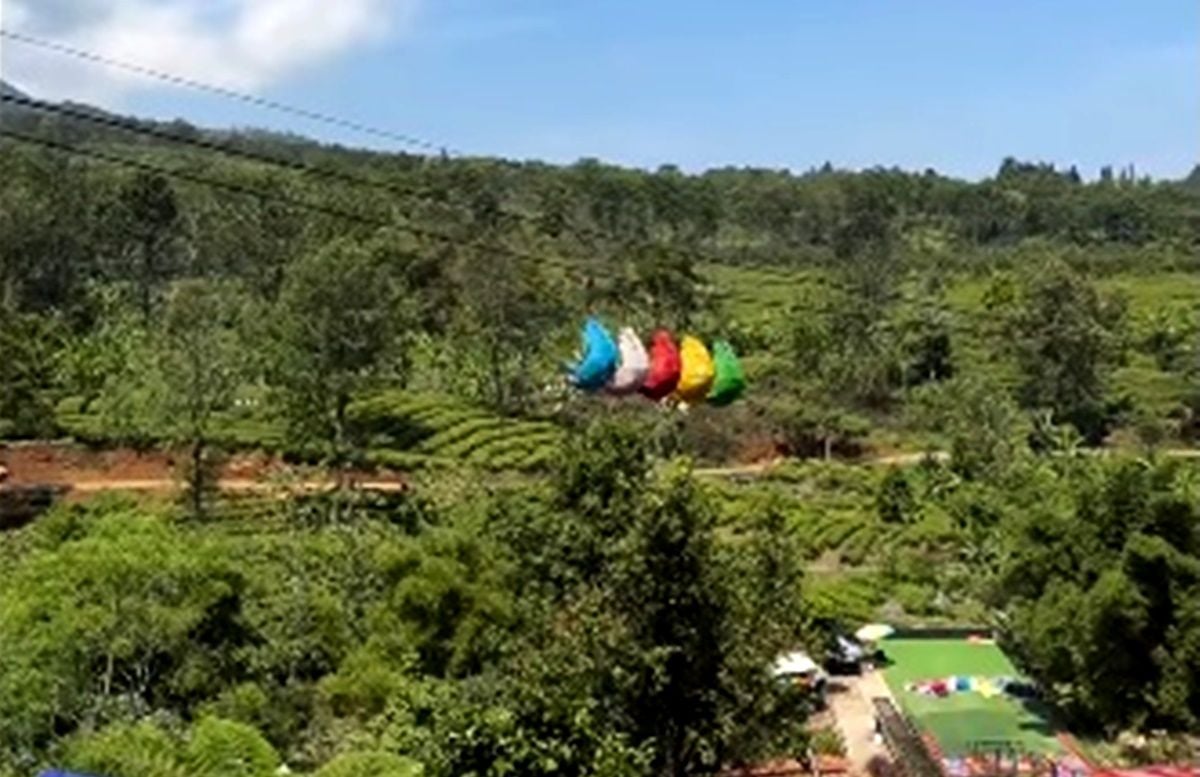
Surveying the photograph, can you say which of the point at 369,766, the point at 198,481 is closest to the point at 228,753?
the point at 369,766

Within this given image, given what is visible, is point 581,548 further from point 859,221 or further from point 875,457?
point 859,221

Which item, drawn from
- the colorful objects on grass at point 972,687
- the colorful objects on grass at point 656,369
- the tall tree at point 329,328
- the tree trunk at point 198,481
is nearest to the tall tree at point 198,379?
the tree trunk at point 198,481

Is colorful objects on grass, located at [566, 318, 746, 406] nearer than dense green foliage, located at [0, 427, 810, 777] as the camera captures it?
No

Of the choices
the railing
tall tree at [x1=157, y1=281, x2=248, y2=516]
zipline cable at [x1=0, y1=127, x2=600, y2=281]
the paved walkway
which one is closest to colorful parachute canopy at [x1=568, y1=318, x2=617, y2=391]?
zipline cable at [x1=0, y1=127, x2=600, y2=281]

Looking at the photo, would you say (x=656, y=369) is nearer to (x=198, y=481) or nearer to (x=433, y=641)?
(x=433, y=641)

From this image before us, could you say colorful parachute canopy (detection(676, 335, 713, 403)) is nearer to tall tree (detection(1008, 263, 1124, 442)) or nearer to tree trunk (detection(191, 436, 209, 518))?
tree trunk (detection(191, 436, 209, 518))

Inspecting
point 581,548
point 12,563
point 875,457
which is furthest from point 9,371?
point 581,548
